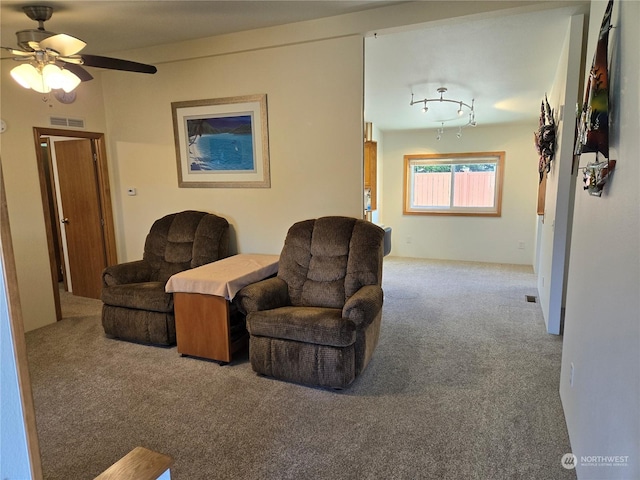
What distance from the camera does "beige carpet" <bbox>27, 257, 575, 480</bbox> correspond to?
190 cm

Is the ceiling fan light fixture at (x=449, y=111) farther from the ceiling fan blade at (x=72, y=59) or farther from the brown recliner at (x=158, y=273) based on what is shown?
the ceiling fan blade at (x=72, y=59)

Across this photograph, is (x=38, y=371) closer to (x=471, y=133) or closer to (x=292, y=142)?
(x=292, y=142)

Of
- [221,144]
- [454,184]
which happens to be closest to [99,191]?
[221,144]

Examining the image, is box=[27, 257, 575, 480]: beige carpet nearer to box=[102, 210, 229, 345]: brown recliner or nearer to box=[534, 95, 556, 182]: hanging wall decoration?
box=[102, 210, 229, 345]: brown recliner

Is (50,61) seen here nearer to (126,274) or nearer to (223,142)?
(223,142)

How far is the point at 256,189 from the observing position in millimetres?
3775

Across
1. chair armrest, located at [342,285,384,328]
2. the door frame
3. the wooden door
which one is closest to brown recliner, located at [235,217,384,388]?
chair armrest, located at [342,285,384,328]

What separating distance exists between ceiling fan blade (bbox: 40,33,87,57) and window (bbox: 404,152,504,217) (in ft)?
18.5

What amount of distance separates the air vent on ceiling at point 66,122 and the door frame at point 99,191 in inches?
2.1

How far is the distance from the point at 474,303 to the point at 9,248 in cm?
441

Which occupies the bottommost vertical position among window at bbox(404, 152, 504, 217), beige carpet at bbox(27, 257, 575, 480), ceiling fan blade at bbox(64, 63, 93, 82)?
beige carpet at bbox(27, 257, 575, 480)

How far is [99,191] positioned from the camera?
4.38 meters

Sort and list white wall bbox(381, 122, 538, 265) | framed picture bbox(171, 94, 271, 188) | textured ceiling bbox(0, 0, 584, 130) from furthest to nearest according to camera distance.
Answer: white wall bbox(381, 122, 538, 265) < framed picture bbox(171, 94, 271, 188) < textured ceiling bbox(0, 0, 584, 130)

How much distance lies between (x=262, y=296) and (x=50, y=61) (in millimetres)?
2120
